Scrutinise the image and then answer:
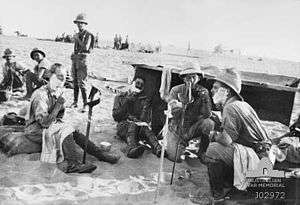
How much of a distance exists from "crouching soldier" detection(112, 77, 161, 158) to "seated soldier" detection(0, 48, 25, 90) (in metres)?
1.99

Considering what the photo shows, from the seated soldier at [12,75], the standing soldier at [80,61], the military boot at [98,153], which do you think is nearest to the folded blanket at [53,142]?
the military boot at [98,153]

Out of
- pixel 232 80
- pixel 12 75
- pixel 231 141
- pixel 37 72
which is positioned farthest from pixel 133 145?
pixel 12 75

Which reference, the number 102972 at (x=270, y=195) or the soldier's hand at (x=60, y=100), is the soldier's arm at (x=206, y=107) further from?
the soldier's hand at (x=60, y=100)

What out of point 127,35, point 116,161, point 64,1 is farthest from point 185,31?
point 116,161

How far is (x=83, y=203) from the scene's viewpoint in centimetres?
323

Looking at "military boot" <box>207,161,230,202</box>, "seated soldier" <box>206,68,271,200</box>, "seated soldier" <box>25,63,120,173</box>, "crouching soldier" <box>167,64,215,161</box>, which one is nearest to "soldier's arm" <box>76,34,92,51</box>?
"seated soldier" <box>25,63,120,173</box>

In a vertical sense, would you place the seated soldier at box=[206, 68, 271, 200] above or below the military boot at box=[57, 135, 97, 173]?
above

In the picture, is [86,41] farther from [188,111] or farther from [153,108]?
[188,111]

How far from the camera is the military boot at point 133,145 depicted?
4.15 meters

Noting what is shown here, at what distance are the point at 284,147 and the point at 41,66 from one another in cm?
351

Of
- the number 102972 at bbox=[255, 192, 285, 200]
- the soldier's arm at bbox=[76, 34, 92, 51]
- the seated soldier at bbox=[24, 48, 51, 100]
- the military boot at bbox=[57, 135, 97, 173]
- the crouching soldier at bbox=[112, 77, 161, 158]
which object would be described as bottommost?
the number 102972 at bbox=[255, 192, 285, 200]

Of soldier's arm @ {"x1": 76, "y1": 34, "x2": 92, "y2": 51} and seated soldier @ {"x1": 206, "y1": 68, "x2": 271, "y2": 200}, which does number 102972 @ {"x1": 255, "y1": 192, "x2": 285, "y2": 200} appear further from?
soldier's arm @ {"x1": 76, "y1": 34, "x2": 92, "y2": 51}

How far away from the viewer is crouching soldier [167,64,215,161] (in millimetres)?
4133

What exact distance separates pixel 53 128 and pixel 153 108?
153 centimetres
